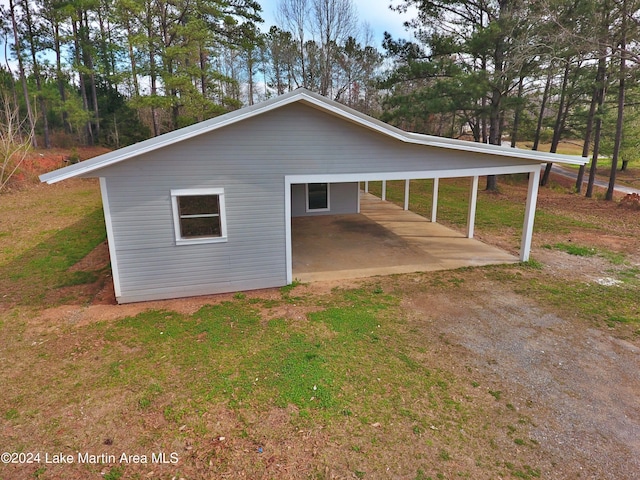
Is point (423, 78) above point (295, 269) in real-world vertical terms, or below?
above

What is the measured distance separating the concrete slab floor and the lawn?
706 mm

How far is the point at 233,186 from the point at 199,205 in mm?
758

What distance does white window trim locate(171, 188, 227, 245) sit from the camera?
696cm

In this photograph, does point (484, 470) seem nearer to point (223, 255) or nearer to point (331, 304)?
point (331, 304)

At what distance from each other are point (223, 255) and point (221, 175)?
159 cm

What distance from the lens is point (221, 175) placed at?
281 inches

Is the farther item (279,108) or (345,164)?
(345,164)

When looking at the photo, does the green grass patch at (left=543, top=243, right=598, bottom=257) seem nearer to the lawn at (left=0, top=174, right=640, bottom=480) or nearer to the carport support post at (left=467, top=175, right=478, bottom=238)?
the lawn at (left=0, top=174, right=640, bottom=480)

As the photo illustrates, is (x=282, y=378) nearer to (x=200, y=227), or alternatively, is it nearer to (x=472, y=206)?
(x=200, y=227)

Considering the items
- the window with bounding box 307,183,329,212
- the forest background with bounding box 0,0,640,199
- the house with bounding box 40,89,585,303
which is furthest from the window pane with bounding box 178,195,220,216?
the forest background with bounding box 0,0,640,199

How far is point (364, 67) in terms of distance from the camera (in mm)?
32281

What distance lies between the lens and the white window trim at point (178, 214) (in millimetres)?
6965

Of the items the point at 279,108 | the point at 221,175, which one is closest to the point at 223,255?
the point at 221,175

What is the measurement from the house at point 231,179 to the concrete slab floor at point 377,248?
5.83ft
